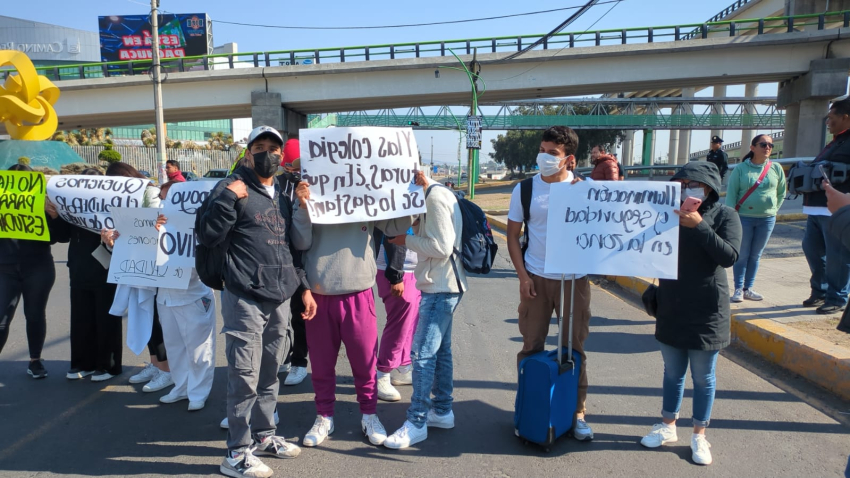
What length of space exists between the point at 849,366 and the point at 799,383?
47 centimetres

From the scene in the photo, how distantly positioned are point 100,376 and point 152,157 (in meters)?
37.9

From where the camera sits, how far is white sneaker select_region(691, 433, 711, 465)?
10.7 feet

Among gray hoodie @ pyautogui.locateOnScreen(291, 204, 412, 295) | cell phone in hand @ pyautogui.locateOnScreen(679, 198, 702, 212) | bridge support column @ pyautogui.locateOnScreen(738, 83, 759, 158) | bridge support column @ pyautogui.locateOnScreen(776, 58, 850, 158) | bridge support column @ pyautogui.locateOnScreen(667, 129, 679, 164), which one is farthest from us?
bridge support column @ pyautogui.locateOnScreen(667, 129, 679, 164)

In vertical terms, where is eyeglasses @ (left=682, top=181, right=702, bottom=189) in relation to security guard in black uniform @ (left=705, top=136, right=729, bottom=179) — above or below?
below

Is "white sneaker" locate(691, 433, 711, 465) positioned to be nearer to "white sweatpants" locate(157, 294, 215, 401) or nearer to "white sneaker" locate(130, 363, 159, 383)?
"white sweatpants" locate(157, 294, 215, 401)

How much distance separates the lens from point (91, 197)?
4.56m

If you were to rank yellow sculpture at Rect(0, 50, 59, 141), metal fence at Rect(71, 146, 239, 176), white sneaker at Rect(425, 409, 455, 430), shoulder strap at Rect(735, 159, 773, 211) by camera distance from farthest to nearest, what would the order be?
metal fence at Rect(71, 146, 239, 176) < yellow sculpture at Rect(0, 50, 59, 141) < shoulder strap at Rect(735, 159, 773, 211) < white sneaker at Rect(425, 409, 455, 430)

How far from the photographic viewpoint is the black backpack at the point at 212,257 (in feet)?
10.4

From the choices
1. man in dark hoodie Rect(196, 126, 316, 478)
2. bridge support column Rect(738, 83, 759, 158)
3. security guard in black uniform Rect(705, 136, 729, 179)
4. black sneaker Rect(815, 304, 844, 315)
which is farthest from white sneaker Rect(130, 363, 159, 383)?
bridge support column Rect(738, 83, 759, 158)

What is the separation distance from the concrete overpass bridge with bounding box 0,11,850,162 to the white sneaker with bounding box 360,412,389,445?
84.2ft

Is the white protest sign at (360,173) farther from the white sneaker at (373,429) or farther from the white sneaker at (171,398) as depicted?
the white sneaker at (171,398)

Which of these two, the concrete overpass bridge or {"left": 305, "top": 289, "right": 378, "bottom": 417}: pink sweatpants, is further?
the concrete overpass bridge

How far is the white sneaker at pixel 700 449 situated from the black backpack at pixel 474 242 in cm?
164

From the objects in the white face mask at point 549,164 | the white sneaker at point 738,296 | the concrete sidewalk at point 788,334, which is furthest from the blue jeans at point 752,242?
the white face mask at point 549,164
